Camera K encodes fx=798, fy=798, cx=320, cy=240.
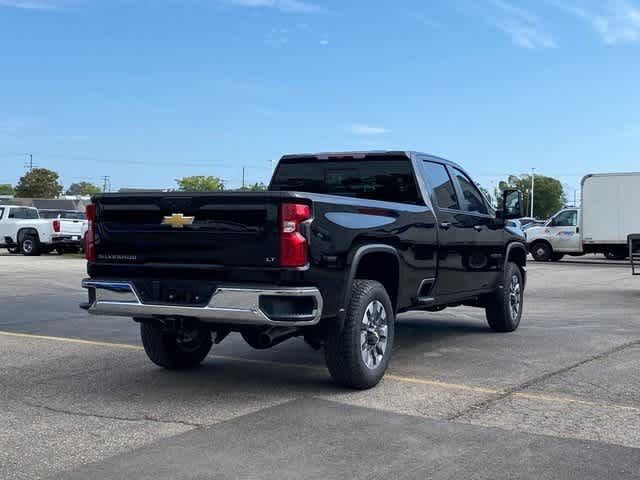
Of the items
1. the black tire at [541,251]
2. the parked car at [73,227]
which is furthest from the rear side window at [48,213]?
the black tire at [541,251]

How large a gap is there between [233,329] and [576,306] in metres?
8.35

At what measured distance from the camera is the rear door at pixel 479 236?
28.0 feet

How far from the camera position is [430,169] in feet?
26.5

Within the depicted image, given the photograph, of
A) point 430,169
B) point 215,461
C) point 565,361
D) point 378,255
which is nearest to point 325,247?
point 378,255

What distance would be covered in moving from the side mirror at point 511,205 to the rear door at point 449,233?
3.04 ft

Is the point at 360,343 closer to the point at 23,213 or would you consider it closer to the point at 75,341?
the point at 75,341

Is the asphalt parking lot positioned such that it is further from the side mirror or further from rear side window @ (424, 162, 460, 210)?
rear side window @ (424, 162, 460, 210)

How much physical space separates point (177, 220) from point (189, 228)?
12 cm

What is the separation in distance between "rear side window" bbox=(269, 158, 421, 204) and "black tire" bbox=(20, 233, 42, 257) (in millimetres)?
23198

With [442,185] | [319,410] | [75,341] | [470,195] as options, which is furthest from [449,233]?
[75,341]

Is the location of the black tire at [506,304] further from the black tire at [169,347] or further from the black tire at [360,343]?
the black tire at [169,347]

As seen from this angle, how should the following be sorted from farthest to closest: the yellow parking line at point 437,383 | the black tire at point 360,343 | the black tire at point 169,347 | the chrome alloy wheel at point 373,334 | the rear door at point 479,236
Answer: the rear door at point 479,236 → the black tire at point 169,347 → the chrome alloy wheel at point 373,334 → the black tire at point 360,343 → the yellow parking line at point 437,383

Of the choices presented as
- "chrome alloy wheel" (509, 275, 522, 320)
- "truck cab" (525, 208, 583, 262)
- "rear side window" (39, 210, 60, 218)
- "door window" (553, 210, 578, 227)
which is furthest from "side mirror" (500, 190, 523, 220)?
"rear side window" (39, 210, 60, 218)

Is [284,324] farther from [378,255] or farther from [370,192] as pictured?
[370,192]
